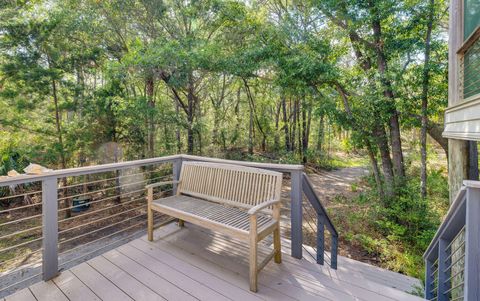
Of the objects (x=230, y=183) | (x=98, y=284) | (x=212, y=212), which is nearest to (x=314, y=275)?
(x=212, y=212)

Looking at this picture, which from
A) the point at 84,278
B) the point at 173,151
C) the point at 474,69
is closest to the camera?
the point at 84,278

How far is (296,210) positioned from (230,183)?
763 mm

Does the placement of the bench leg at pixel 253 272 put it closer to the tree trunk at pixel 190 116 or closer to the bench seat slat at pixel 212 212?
the bench seat slat at pixel 212 212

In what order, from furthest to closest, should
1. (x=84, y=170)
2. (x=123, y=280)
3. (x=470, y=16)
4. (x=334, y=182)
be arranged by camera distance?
(x=334, y=182) → (x=470, y=16) → (x=84, y=170) → (x=123, y=280)

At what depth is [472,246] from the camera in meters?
1.24

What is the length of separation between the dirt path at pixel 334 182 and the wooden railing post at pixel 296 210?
4360 mm

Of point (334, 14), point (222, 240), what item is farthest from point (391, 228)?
point (334, 14)

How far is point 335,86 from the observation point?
19.5ft

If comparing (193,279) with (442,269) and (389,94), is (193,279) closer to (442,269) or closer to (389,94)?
(442,269)

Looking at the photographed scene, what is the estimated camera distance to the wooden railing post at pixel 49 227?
215cm

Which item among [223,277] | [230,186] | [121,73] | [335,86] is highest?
[121,73]

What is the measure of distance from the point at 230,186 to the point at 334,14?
16.2 ft

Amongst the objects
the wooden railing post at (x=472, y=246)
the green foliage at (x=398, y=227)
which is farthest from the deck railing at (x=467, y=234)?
the green foliage at (x=398, y=227)

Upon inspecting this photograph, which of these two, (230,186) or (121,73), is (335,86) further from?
(121,73)
